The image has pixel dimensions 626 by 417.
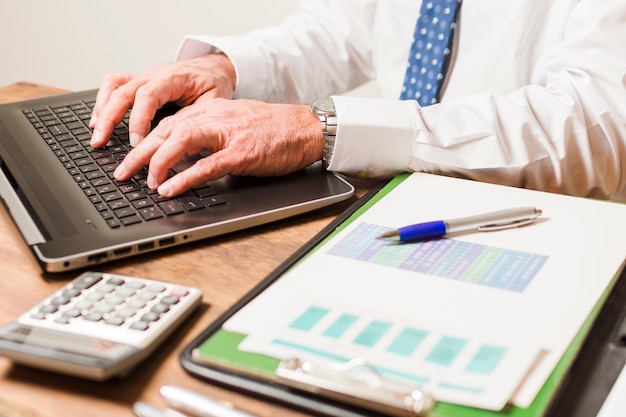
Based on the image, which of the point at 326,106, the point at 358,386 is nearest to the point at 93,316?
the point at 358,386

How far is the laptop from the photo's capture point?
707 mm

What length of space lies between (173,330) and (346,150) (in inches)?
14.7

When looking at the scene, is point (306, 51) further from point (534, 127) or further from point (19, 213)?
point (19, 213)

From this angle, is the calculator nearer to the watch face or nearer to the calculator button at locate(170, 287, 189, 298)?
the calculator button at locate(170, 287, 189, 298)

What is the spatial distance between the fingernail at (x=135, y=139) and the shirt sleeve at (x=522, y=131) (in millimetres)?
245

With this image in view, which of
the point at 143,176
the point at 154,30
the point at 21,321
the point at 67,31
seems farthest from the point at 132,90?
the point at 67,31

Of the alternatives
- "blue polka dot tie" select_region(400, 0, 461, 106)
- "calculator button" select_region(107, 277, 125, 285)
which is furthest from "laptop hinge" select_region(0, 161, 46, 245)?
"blue polka dot tie" select_region(400, 0, 461, 106)

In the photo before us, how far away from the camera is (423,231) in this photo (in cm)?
71

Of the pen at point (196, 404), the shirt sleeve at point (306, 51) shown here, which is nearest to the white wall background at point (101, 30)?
the shirt sleeve at point (306, 51)

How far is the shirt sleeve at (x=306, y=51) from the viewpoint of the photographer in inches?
48.2

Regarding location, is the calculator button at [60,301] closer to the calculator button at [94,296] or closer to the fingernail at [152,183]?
the calculator button at [94,296]

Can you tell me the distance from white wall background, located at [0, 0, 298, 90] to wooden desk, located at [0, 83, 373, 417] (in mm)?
1332

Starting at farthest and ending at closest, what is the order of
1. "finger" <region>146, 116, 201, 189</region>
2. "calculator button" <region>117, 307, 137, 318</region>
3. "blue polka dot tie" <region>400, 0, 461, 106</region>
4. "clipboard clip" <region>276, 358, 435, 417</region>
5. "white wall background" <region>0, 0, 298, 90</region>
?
"white wall background" <region>0, 0, 298, 90</region> → "blue polka dot tie" <region>400, 0, 461, 106</region> → "finger" <region>146, 116, 201, 189</region> → "calculator button" <region>117, 307, 137, 318</region> → "clipboard clip" <region>276, 358, 435, 417</region>

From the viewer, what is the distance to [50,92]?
1.30 metres
